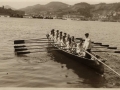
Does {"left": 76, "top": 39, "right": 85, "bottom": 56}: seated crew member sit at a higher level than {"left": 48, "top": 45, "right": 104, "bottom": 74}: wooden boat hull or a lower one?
higher

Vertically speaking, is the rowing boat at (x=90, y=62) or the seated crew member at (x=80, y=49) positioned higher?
the seated crew member at (x=80, y=49)

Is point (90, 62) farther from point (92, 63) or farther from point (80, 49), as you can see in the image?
point (80, 49)

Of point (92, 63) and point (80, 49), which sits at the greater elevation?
point (80, 49)

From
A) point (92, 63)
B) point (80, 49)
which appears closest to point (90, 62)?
point (92, 63)

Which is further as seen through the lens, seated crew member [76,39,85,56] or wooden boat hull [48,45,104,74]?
seated crew member [76,39,85,56]

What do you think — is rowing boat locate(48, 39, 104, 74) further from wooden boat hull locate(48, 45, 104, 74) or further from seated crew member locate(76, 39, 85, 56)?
seated crew member locate(76, 39, 85, 56)

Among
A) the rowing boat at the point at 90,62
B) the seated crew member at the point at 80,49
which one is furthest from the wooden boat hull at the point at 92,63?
the seated crew member at the point at 80,49

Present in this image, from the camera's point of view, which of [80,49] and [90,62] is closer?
[90,62]

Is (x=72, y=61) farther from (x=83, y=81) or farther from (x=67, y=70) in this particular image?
(x=83, y=81)

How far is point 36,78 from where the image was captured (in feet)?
27.7

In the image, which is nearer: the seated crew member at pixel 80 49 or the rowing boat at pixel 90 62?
the rowing boat at pixel 90 62

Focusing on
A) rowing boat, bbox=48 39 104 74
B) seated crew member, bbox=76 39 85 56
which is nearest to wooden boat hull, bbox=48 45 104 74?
rowing boat, bbox=48 39 104 74

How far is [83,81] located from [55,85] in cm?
120

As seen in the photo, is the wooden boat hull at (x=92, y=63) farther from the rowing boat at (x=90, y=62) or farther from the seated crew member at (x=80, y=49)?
the seated crew member at (x=80, y=49)
